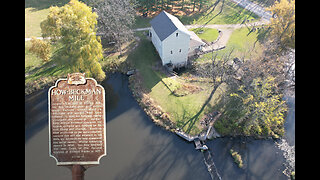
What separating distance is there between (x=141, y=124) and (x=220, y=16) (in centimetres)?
3570

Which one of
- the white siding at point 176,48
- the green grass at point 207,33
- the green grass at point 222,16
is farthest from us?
the green grass at point 222,16

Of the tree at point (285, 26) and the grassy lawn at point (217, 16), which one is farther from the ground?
the tree at point (285, 26)

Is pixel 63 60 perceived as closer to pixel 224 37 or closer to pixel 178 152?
pixel 178 152

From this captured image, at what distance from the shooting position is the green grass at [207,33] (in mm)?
41375

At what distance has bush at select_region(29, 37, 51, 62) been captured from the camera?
98.5 feet

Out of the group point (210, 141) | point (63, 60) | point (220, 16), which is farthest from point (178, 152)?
point (220, 16)

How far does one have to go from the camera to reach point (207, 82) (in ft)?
107

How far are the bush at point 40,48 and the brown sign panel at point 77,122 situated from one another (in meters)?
23.4

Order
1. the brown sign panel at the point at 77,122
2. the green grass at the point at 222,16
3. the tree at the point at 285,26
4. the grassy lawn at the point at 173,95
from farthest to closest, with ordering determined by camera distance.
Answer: the green grass at the point at 222,16 → the tree at the point at 285,26 → the grassy lawn at the point at 173,95 → the brown sign panel at the point at 77,122

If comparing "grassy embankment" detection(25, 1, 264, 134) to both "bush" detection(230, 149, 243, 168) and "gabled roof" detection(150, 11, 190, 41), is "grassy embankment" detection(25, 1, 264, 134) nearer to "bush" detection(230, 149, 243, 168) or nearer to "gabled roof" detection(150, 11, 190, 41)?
"gabled roof" detection(150, 11, 190, 41)

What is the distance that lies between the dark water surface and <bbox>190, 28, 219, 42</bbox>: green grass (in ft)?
69.7

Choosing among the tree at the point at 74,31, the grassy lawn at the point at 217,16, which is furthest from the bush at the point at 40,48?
the grassy lawn at the point at 217,16

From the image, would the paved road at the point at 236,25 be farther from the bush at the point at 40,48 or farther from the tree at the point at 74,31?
the tree at the point at 74,31

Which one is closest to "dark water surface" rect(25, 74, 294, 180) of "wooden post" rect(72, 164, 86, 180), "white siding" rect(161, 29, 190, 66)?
"white siding" rect(161, 29, 190, 66)
